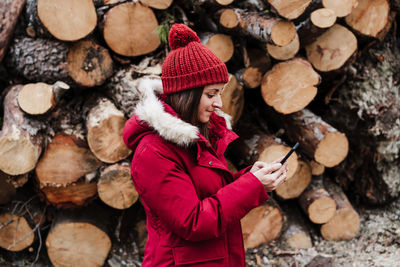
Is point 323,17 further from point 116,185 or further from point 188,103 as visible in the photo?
point 116,185

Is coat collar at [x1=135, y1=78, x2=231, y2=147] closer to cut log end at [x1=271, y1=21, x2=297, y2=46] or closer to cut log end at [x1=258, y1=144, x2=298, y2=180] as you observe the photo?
cut log end at [x1=271, y1=21, x2=297, y2=46]

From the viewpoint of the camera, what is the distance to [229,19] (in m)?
2.78

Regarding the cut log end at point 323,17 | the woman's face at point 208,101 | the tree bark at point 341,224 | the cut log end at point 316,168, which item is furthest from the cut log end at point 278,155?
the woman's face at point 208,101

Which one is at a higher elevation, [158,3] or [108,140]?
[158,3]

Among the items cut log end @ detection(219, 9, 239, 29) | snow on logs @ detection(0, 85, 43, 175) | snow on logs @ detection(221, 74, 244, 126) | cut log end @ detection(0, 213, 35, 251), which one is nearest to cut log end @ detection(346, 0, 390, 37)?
cut log end @ detection(219, 9, 239, 29)

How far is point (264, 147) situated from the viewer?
2.93 m

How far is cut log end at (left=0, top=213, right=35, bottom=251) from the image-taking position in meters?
2.90

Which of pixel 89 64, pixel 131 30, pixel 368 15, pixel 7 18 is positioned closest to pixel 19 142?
pixel 89 64

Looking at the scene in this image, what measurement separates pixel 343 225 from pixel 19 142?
294 cm

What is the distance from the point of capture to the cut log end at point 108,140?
8.45ft

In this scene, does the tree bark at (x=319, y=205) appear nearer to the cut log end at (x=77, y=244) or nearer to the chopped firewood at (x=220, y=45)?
the chopped firewood at (x=220, y=45)

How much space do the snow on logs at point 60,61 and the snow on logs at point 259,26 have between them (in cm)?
107

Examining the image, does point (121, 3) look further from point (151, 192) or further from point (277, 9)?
point (151, 192)

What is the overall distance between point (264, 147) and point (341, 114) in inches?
39.8
